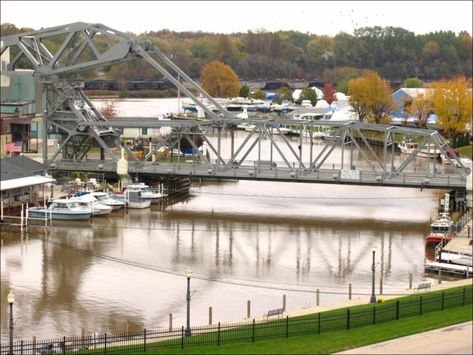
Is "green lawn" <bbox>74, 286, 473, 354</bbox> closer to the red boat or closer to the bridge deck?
the red boat

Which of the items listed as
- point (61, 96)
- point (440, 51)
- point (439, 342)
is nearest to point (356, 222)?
point (61, 96)

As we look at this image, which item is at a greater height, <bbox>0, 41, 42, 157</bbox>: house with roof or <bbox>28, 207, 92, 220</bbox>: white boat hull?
<bbox>0, 41, 42, 157</bbox>: house with roof

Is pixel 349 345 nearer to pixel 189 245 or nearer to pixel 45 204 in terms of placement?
pixel 189 245

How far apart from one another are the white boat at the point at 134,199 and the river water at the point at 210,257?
0.61 meters

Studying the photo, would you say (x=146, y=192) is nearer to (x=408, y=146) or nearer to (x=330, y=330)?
(x=330, y=330)

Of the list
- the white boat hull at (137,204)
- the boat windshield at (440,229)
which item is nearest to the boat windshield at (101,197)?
the white boat hull at (137,204)

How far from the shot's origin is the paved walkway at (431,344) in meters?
28.9

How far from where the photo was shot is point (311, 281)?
42.8 m

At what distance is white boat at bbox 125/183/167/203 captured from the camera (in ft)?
198

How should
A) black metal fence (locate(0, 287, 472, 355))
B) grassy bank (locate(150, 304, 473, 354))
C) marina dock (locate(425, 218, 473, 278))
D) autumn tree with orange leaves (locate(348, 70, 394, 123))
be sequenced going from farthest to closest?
autumn tree with orange leaves (locate(348, 70, 394, 123)), marina dock (locate(425, 218, 473, 278)), black metal fence (locate(0, 287, 472, 355)), grassy bank (locate(150, 304, 473, 354))

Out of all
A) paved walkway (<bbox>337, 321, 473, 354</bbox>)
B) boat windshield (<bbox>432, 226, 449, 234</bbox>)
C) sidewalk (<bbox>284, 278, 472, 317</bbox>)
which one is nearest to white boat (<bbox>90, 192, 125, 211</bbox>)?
boat windshield (<bbox>432, 226, 449, 234</bbox>)

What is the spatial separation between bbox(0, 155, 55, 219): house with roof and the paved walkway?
28217 mm

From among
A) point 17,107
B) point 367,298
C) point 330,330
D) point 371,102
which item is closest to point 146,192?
point 17,107

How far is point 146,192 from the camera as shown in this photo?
6097cm
